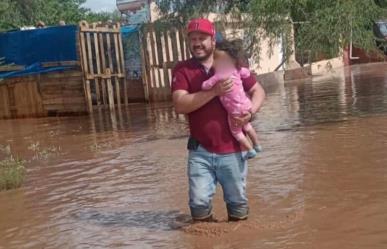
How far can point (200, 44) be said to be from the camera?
17.7 ft

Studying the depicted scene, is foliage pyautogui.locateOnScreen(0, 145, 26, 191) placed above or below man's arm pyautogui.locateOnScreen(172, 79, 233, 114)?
below

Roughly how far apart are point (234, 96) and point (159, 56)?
16557mm

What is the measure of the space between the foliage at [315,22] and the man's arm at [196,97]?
316 inches

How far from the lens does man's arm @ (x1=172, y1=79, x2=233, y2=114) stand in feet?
17.2

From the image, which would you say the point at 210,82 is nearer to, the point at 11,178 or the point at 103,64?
the point at 11,178

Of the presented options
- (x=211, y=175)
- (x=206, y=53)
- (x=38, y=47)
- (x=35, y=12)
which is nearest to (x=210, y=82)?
(x=206, y=53)

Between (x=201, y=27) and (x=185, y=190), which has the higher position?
(x=201, y=27)

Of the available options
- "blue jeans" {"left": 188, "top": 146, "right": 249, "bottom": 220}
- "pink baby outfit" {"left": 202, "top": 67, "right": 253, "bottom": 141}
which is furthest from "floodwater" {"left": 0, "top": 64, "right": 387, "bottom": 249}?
"pink baby outfit" {"left": 202, "top": 67, "right": 253, "bottom": 141}

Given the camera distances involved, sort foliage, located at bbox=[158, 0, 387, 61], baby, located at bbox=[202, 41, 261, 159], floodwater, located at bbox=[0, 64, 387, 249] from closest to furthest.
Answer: baby, located at bbox=[202, 41, 261, 159], floodwater, located at bbox=[0, 64, 387, 249], foliage, located at bbox=[158, 0, 387, 61]

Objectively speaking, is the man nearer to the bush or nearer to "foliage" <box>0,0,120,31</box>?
the bush

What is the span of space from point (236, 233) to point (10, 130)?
40.8 ft

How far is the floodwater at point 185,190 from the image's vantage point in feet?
18.6

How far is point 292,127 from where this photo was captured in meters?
12.2

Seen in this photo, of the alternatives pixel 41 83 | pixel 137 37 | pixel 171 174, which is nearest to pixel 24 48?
pixel 41 83
